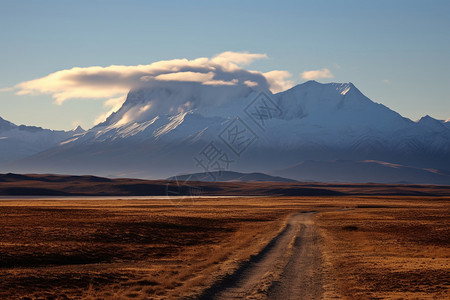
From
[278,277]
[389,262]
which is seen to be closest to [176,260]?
[278,277]

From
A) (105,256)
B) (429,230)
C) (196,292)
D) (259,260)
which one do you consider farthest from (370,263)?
(429,230)

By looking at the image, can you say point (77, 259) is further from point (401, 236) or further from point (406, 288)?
point (401, 236)

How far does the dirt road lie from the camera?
23.8 metres

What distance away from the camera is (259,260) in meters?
34.6

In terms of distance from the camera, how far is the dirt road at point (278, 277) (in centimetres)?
2375

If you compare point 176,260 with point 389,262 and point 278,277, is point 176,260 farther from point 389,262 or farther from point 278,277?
point 389,262

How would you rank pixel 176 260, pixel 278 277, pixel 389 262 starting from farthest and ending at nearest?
pixel 176 260 < pixel 389 262 < pixel 278 277

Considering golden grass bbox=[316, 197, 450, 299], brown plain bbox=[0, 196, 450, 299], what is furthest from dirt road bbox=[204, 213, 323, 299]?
golden grass bbox=[316, 197, 450, 299]

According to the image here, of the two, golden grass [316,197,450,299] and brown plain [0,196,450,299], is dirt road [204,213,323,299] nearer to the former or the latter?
brown plain [0,196,450,299]

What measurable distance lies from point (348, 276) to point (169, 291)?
32.8 feet

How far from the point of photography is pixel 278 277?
27719mm

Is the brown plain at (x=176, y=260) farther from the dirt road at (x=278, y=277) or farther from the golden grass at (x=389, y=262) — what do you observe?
the dirt road at (x=278, y=277)

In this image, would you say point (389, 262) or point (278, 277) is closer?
point (278, 277)

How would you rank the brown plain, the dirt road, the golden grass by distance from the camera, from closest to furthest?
the dirt road
the brown plain
the golden grass
